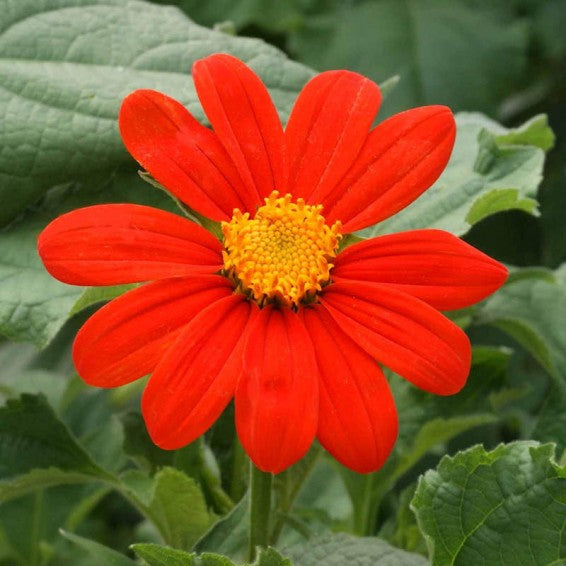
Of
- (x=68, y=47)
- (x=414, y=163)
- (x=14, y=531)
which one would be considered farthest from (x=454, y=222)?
(x=14, y=531)

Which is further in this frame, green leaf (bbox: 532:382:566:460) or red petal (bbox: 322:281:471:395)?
green leaf (bbox: 532:382:566:460)

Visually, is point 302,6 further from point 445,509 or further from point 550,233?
point 445,509

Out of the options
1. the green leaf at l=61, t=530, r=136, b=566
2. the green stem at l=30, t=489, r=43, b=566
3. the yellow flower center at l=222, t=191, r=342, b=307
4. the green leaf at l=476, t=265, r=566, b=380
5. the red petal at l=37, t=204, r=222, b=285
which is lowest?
the green stem at l=30, t=489, r=43, b=566

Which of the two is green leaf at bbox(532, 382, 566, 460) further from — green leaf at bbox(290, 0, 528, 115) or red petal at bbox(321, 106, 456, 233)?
green leaf at bbox(290, 0, 528, 115)

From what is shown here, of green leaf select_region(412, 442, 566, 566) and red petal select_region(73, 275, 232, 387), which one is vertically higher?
red petal select_region(73, 275, 232, 387)

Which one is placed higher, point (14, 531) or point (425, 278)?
point (425, 278)

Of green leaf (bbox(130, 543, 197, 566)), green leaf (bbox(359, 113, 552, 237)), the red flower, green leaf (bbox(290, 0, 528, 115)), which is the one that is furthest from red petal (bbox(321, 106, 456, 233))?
green leaf (bbox(290, 0, 528, 115))

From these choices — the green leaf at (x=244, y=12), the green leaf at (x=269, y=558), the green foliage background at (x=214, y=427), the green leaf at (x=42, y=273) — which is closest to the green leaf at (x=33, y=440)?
the green foliage background at (x=214, y=427)

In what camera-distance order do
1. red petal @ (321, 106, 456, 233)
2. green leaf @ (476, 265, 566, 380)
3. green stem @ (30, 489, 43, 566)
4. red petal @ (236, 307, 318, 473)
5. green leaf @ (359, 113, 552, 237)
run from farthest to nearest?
1. green stem @ (30, 489, 43, 566)
2. green leaf @ (476, 265, 566, 380)
3. green leaf @ (359, 113, 552, 237)
4. red petal @ (321, 106, 456, 233)
5. red petal @ (236, 307, 318, 473)

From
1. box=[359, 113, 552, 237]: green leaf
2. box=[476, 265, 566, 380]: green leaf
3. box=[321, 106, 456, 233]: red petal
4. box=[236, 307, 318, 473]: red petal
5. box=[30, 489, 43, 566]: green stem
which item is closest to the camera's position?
box=[236, 307, 318, 473]: red petal
